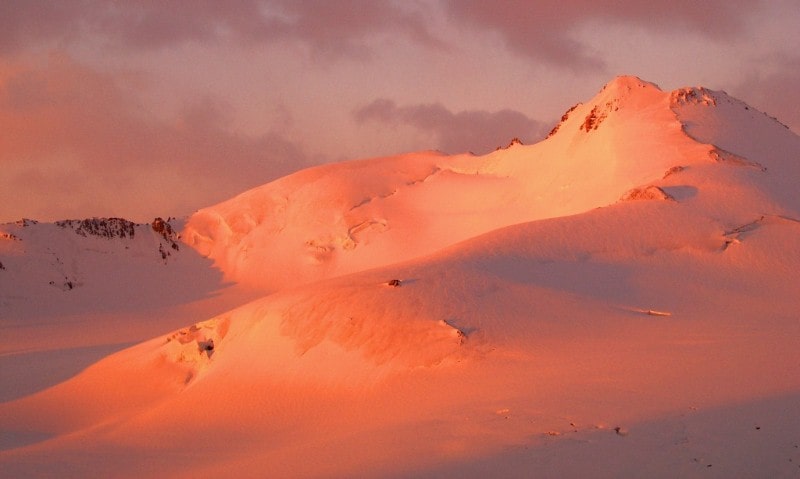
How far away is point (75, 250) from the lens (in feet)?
130

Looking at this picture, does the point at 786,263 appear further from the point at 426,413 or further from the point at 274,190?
the point at 274,190

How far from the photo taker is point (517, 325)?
1516 centimetres

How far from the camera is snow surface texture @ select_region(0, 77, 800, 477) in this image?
30.8 ft

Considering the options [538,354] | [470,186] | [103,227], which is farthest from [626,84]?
[103,227]

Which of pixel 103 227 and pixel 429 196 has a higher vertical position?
pixel 103 227

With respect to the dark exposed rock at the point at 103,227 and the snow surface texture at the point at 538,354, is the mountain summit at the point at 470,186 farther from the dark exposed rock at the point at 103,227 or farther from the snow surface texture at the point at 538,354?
the dark exposed rock at the point at 103,227

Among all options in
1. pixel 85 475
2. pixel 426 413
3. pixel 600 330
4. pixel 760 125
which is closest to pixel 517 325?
pixel 600 330

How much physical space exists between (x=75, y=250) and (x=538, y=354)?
31802 millimetres

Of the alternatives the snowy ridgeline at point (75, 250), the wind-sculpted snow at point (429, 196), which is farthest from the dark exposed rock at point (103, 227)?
the wind-sculpted snow at point (429, 196)

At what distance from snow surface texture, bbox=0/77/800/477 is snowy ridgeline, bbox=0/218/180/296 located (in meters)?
5.56

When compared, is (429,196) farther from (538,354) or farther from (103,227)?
(538,354)

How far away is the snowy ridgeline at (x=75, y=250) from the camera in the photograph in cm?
3694

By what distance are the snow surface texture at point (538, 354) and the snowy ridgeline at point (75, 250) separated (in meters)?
5.56

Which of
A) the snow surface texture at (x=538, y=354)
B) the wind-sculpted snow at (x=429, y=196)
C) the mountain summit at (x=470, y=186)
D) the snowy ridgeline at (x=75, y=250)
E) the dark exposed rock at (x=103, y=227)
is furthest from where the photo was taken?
the dark exposed rock at (x=103, y=227)
